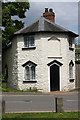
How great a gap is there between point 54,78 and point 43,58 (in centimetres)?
254

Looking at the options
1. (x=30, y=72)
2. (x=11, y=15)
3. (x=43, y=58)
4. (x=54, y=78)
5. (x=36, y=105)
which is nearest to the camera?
(x=36, y=105)

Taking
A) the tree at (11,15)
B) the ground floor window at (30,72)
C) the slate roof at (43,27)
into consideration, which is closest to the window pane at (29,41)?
the slate roof at (43,27)

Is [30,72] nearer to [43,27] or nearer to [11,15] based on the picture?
[43,27]

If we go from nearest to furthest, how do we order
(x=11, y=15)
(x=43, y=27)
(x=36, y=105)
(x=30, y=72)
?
(x=36, y=105) → (x=43, y=27) → (x=30, y=72) → (x=11, y=15)

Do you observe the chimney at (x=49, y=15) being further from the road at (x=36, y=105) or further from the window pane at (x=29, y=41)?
the road at (x=36, y=105)

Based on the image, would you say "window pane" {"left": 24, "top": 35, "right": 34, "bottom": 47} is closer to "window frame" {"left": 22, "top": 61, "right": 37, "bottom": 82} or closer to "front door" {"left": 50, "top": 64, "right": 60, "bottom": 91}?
"window frame" {"left": 22, "top": 61, "right": 37, "bottom": 82}

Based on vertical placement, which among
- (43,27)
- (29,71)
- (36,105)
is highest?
(43,27)

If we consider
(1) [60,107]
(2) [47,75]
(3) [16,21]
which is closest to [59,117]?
(1) [60,107]

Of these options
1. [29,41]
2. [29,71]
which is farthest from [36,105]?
[29,41]

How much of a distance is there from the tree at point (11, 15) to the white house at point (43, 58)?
3618 mm

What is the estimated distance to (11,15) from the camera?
140 ft

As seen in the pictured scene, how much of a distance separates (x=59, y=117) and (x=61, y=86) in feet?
72.9

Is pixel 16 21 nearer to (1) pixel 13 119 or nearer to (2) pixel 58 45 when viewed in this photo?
(2) pixel 58 45

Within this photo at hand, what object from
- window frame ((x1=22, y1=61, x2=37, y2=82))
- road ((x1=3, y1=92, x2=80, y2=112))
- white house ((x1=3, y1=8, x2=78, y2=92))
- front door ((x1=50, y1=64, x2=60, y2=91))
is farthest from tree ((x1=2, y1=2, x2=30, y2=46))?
road ((x1=3, y1=92, x2=80, y2=112))
